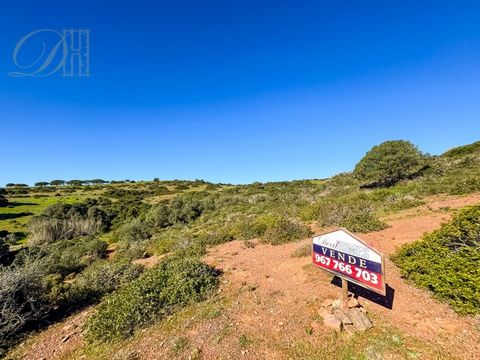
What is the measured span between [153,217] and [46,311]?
771 inches

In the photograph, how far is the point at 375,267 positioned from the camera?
470 cm

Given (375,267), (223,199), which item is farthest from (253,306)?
(223,199)

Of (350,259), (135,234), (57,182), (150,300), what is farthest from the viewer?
(57,182)

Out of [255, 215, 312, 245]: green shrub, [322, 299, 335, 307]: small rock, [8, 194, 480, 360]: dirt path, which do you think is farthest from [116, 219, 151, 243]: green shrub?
[322, 299, 335, 307]: small rock

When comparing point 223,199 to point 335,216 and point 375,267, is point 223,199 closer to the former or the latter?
point 335,216

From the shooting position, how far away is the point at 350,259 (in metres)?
5.16

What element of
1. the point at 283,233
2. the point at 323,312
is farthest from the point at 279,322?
the point at 283,233

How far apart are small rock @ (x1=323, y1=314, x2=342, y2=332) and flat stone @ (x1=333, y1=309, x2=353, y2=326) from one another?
0.26 feet

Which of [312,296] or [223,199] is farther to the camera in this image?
[223,199]

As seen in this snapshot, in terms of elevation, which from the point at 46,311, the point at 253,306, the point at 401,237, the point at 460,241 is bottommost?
the point at 46,311

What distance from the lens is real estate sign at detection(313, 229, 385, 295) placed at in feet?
15.3

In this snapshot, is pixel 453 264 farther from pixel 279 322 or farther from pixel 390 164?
pixel 390 164

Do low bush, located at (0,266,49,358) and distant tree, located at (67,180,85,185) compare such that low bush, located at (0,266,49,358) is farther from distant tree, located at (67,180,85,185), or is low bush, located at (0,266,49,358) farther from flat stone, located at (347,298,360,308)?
distant tree, located at (67,180,85,185)

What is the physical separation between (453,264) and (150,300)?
6.96 meters
